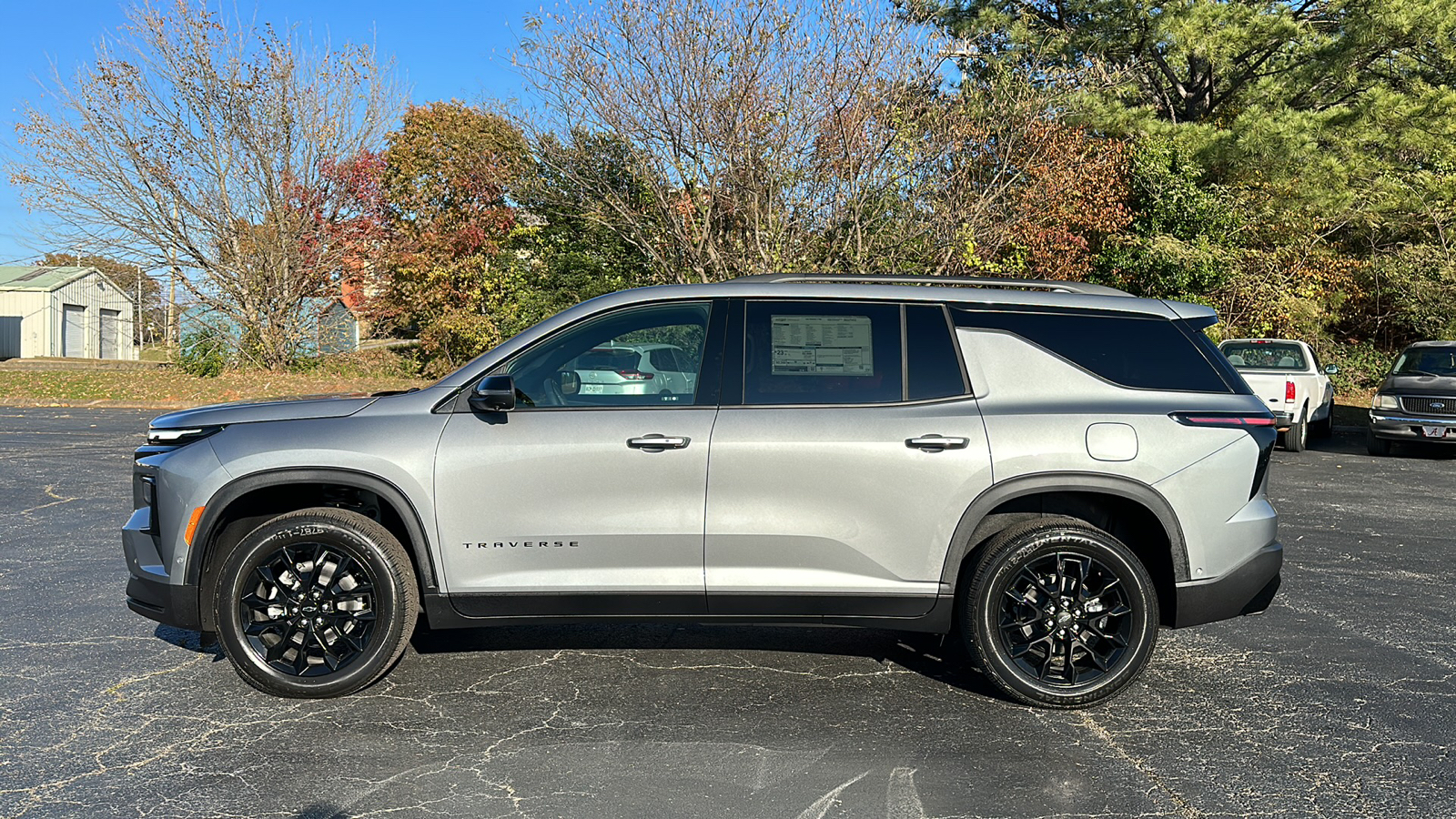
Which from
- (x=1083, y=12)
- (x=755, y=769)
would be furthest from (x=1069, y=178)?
(x=755, y=769)

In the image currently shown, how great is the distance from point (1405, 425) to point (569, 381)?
1446 cm

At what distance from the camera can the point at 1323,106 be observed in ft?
84.0

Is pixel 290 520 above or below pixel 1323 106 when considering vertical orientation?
below

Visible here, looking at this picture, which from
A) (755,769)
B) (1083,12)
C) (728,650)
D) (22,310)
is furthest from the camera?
(22,310)

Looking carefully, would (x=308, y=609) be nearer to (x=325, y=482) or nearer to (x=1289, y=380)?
(x=325, y=482)

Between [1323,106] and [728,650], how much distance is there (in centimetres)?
2512

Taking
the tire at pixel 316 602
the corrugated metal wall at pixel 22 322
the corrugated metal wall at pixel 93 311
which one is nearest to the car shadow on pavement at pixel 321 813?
the tire at pixel 316 602

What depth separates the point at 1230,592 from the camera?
484cm

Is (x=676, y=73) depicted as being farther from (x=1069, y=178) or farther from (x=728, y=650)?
(x=728, y=650)

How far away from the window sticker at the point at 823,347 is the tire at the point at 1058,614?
37.9 inches

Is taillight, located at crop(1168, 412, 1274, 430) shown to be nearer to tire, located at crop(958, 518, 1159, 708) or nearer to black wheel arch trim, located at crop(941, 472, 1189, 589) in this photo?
black wheel arch trim, located at crop(941, 472, 1189, 589)

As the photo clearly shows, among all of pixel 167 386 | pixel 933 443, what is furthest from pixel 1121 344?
pixel 167 386

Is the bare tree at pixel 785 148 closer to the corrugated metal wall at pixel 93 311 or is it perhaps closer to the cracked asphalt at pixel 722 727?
the cracked asphalt at pixel 722 727

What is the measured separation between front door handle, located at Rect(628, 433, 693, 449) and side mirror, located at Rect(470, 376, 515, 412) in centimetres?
52
